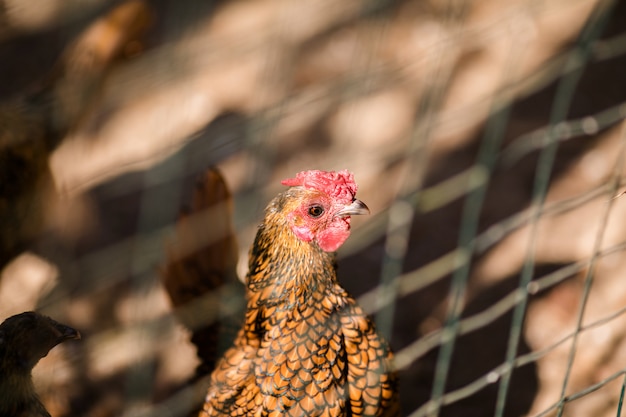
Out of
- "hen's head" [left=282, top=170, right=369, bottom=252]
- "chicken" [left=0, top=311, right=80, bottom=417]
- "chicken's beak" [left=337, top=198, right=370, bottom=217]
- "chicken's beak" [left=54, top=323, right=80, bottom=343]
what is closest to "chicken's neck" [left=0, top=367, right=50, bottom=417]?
"chicken" [left=0, top=311, right=80, bottom=417]

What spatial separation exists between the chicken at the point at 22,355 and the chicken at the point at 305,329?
0.50m

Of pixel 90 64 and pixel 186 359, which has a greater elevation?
pixel 90 64

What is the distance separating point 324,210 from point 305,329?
1.12ft

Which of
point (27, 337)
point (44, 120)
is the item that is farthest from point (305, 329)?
point (44, 120)

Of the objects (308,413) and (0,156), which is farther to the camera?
(0,156)

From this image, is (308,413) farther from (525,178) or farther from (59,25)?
(59,25)

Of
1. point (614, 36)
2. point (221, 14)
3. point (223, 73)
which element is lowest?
point (614, 36)

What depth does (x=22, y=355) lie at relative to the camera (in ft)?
6.01

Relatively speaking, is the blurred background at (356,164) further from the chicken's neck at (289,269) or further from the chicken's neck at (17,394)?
the chicken's neck at (289,269)

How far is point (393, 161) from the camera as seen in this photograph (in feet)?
10.5

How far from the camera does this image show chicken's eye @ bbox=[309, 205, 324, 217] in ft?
5.86

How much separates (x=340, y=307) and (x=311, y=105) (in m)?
1.65

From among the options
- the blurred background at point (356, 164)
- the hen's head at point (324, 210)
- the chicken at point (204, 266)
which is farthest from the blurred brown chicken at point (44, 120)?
the hen's head at point (324, 210)

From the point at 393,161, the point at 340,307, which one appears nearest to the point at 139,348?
A: the point at 340,307
